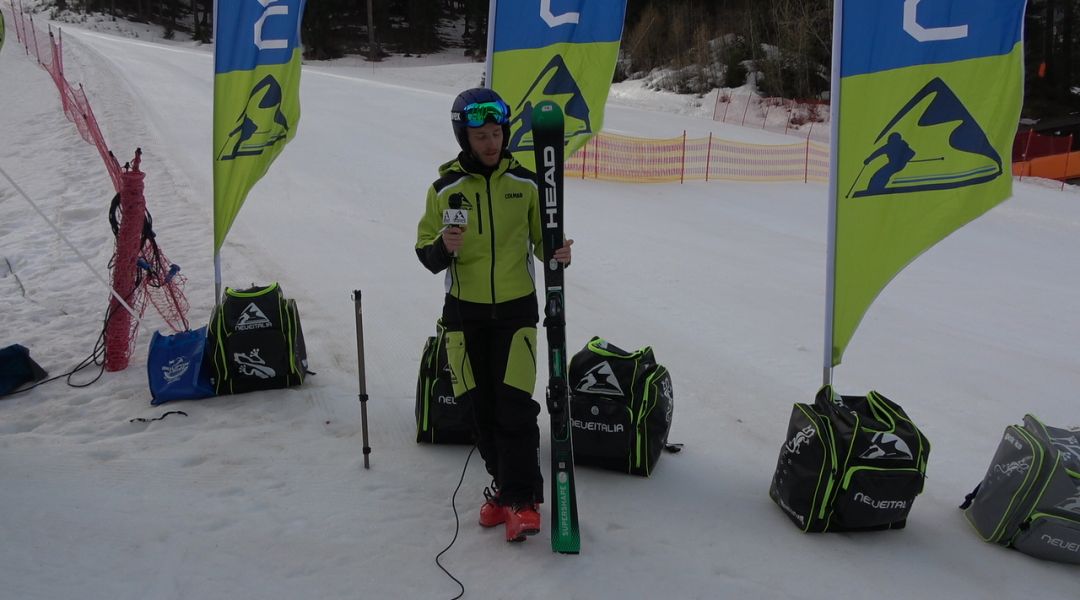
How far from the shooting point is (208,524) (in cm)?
356

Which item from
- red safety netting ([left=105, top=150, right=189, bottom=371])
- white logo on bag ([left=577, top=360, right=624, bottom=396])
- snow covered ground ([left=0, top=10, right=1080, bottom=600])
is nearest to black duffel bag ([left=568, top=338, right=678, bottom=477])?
white logo on bag ([left=577, top=360, right=624, bottom=396])

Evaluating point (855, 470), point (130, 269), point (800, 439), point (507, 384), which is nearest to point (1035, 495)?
point (855, 470)

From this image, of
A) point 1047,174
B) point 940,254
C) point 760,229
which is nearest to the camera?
point 940,254

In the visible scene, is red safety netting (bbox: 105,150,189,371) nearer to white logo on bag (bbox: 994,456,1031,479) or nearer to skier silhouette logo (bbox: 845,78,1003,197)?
skier silhouette logo (bbox: 845,78,1003,197)

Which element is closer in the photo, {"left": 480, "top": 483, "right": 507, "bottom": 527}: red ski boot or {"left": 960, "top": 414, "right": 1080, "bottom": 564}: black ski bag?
{"left": 960, "top": 414, "right": 1080, "bottom": 564}: black ski bag

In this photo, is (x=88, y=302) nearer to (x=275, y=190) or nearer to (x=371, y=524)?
(x=371, y=524)

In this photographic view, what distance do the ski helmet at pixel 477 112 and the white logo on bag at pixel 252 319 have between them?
7.04ft

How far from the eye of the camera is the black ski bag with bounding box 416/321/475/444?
440 cm

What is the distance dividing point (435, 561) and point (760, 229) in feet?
32.0

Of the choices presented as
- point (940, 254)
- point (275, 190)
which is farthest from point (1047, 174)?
point (275, 190)

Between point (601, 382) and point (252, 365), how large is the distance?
230cm

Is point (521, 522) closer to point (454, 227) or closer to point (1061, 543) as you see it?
point (454, 227)

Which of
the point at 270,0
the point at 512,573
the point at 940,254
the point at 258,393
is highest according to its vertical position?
the point at 270,0

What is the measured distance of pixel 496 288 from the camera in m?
3.56
